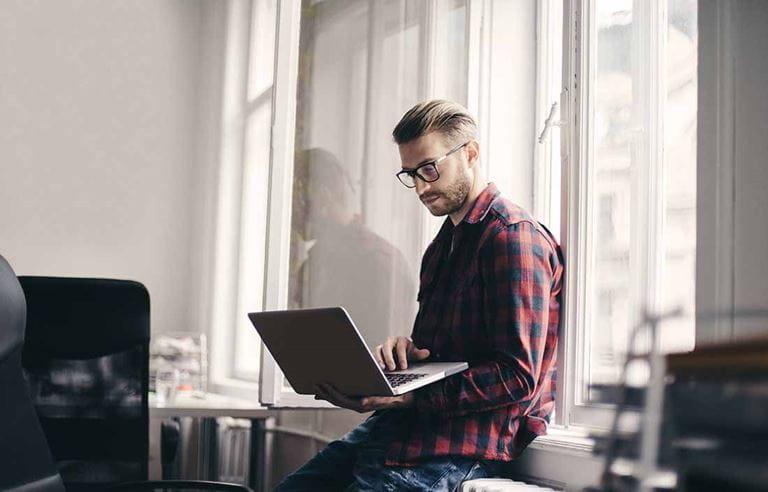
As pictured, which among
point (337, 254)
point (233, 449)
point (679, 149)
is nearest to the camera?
point (679, 149)

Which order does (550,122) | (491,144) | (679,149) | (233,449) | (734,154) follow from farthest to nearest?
(233,449)
(491,144)
(550,122)
(679,149)
(734,154)

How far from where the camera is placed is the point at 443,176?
6.43ft

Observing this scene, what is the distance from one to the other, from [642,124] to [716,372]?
165cm

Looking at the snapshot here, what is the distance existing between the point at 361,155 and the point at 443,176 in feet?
2.59

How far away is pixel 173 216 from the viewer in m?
3.83

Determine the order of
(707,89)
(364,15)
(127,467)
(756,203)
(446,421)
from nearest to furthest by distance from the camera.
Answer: (756,203) → (707,89) → (446,421) → (127,467) → (364,15)

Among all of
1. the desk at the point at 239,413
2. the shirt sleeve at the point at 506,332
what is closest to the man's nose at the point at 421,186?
the shirt sleeve at the point at 506,332

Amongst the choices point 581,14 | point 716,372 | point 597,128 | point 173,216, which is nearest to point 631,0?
point 581,14

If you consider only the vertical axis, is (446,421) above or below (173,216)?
below

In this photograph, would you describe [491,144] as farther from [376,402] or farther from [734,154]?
[734,154]

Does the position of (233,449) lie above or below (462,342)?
below

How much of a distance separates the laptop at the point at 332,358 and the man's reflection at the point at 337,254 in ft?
2.30

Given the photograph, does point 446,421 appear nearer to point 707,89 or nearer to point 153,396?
point 707,89

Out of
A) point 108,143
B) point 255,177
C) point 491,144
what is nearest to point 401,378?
point 491,144
